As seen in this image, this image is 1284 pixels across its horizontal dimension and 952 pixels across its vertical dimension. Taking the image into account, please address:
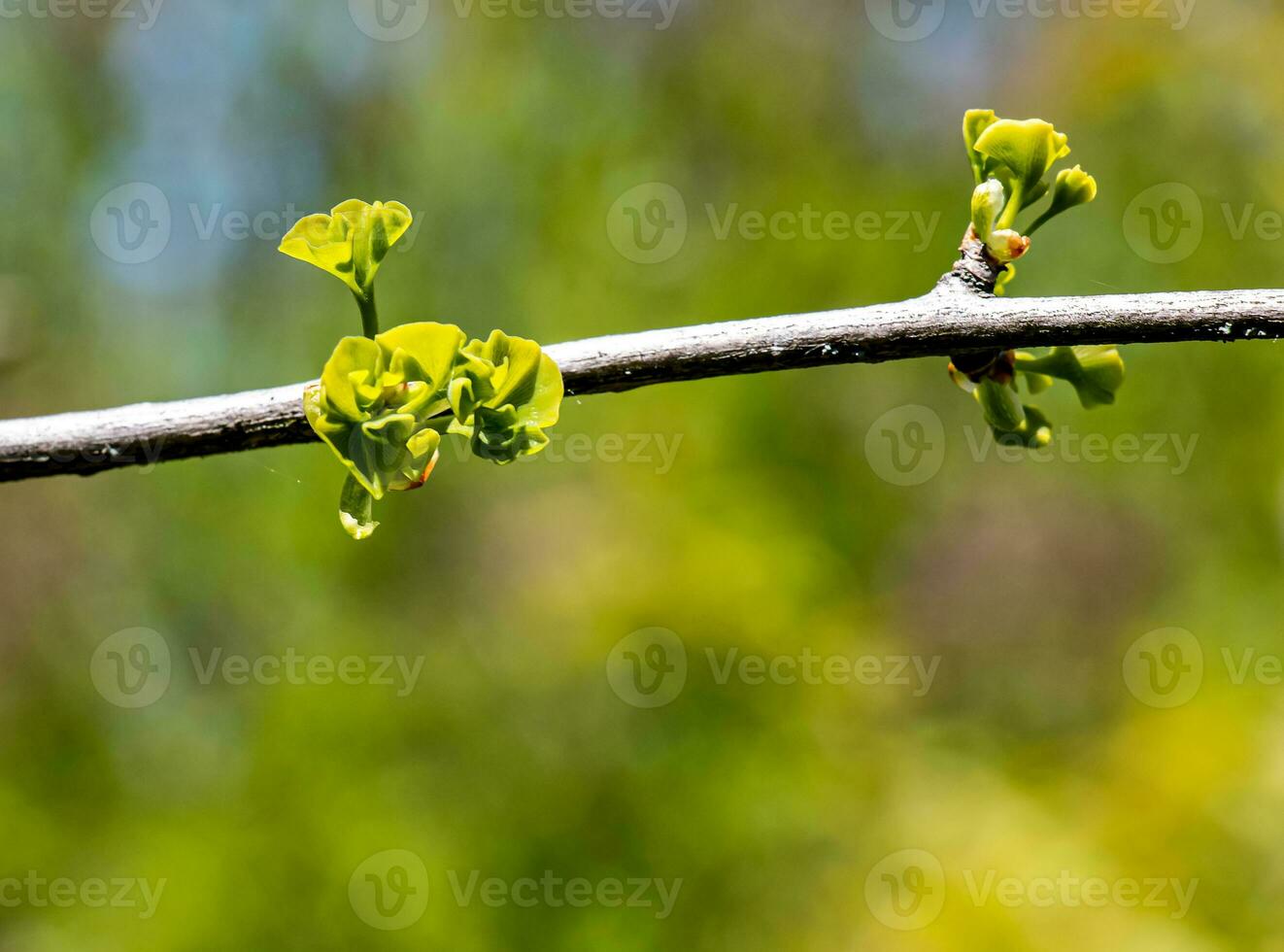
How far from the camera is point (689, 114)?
559 centimetres

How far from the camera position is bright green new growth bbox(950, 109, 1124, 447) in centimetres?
86

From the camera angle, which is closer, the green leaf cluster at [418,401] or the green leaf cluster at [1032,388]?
the green leaf cluster at [418,401]

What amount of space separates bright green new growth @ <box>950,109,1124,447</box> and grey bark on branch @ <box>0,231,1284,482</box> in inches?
4.0

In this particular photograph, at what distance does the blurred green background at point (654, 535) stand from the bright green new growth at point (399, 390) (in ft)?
8.07

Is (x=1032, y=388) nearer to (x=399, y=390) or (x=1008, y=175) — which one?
(x=1008, y=175)

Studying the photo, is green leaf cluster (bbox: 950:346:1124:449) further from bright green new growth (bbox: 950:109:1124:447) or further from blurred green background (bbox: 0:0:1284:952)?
blurred green background (bbox: 0:0:1284:952)

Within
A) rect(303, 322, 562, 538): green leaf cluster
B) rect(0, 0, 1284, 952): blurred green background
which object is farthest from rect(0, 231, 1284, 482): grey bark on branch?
rect(0, 0, 1284, 952): blurred green background

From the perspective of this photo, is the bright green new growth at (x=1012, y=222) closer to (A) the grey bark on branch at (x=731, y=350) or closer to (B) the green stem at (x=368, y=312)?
(A) the grey bark on branch at (x=731, y=350)

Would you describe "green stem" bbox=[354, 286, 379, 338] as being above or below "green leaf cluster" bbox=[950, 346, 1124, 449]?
above

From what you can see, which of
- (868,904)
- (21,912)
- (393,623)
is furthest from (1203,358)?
(21,912)

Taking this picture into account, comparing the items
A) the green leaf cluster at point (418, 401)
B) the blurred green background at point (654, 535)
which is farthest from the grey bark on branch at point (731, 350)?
the blurred green background at point (654, 535)

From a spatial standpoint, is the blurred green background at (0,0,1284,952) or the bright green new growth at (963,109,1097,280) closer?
the bright green new growth at (963,109,1097,280)

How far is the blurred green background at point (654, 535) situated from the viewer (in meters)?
3.00

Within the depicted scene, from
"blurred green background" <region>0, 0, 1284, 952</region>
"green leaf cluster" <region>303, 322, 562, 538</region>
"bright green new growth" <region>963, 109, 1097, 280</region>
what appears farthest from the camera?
"blurred green background" <region>0, 0, 1284, 952</region>
